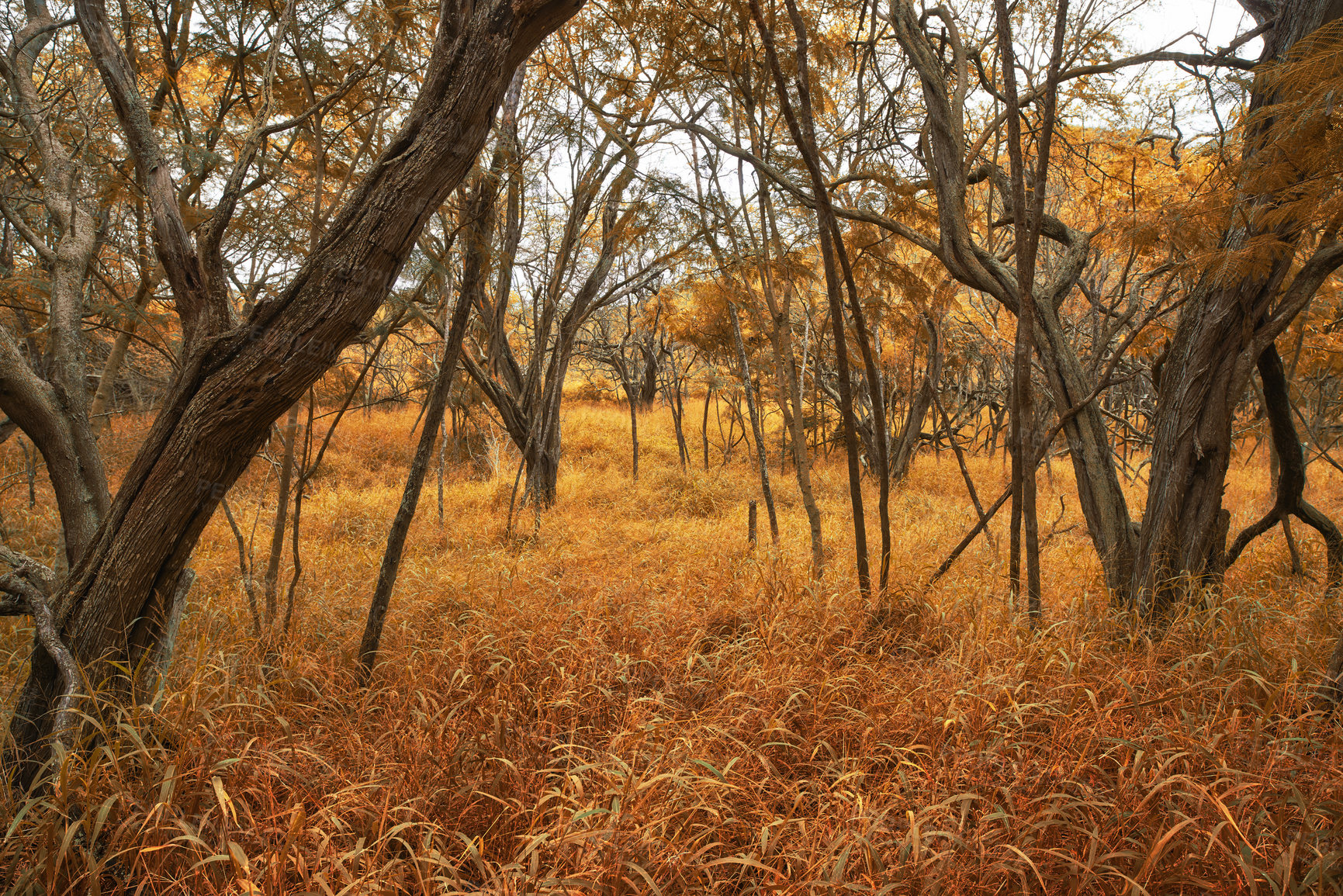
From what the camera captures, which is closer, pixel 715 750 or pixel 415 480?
pixel 715 750

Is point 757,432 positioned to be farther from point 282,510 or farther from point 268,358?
point 268,358

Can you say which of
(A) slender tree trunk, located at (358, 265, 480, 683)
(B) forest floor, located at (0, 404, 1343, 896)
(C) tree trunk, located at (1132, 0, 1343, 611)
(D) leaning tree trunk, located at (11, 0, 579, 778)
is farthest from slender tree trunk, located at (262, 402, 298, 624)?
(C) tree trunk, located at (1132, 0, 1343, 611)

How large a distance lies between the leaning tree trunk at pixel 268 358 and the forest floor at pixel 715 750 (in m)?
0.31

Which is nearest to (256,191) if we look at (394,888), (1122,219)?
(394,888)

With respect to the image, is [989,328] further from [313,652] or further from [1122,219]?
[313,652]

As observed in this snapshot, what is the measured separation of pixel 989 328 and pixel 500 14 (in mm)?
9245

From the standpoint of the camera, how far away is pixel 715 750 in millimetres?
1994

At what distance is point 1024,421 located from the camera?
2.60 metres

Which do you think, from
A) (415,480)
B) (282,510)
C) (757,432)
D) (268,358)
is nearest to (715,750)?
(415,480)

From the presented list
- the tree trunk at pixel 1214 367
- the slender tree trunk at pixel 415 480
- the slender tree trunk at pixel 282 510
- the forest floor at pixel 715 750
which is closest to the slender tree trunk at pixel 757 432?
the forest floor at pixel 715 750

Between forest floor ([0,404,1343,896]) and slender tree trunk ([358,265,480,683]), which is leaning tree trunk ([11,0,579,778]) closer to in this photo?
forest floor ([0,404,1343,896])

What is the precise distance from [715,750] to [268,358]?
71.4 inches

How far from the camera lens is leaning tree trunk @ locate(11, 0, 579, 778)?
176 centimetres

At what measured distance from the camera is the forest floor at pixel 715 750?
57.6 inches
